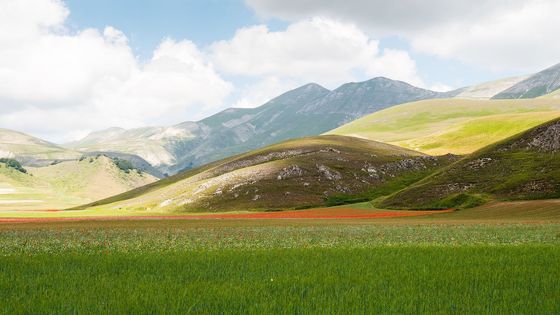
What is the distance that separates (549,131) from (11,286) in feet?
461

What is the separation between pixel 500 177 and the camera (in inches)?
4449

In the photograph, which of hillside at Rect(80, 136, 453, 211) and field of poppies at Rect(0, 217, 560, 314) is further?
hillside at Rect(80, 136, 453, 211)

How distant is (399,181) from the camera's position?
165m

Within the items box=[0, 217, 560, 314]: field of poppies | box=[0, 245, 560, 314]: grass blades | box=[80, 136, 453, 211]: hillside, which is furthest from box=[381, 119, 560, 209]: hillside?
box=[0, 245, 560, 314]: grass blades

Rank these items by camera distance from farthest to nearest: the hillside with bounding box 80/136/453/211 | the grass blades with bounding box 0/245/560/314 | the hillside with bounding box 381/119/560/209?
1. the hillside with bounding box 80/136/453/211
2. the hillside with bounding box 381/119/560/209
3. the grass blades with bounding box 0/245/560/314

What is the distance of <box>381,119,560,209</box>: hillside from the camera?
99938mm

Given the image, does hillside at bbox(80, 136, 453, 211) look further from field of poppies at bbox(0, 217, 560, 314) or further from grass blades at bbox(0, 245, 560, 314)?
grass blades at bbox(0, 245, 560, 314)

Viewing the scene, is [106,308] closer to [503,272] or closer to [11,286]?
[11,286]

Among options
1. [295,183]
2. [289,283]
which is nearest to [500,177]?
[295,183]

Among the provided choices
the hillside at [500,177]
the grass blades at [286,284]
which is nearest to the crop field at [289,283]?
the grass blades at [286,284]

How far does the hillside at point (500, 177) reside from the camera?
99.9m

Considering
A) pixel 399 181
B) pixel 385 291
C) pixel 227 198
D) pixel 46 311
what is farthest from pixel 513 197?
pixel 46 311

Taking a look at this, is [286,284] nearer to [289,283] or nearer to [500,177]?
[289,283]

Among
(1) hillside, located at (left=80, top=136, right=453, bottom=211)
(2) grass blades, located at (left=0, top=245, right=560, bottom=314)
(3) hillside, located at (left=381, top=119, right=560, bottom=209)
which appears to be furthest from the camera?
(1) hillside, located at (left=80, top=136, right=453, bottom=211)
